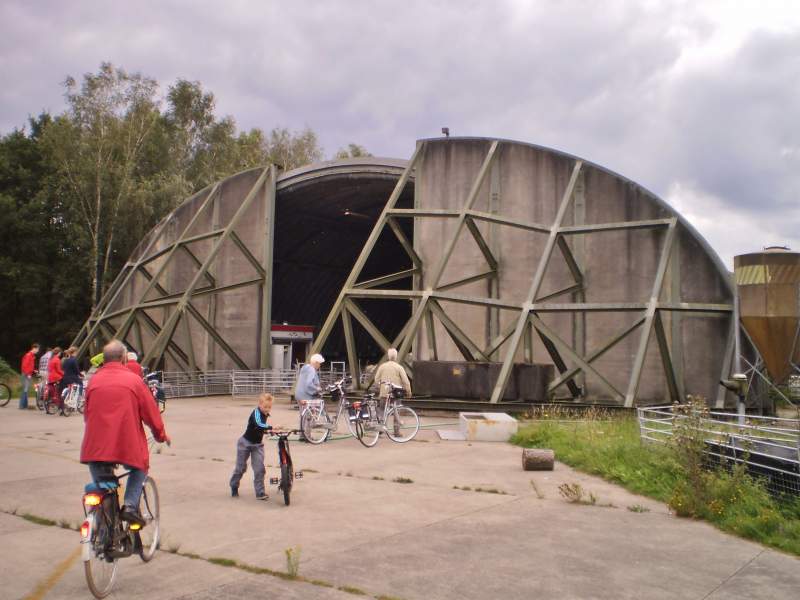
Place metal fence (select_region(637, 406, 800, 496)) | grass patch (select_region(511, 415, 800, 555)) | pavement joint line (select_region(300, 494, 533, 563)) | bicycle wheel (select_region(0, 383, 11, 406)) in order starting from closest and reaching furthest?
pavement joint line (select_region(300, 494, 533, 563)), grass patch (select_region(511, 415, 800, 555)), metal fence (select_region(637, 406, 800, 496)), bicycle wheel (select_region(0, 383, 11, 406))

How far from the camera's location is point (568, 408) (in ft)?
57.4

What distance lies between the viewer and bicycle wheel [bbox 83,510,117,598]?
4820 millimetres

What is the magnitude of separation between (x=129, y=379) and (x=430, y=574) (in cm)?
281

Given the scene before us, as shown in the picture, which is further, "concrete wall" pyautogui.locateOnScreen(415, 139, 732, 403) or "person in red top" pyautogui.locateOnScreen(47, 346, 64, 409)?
"concrete wall" pyautogui.locateOnScreen(415, 139, 732, 403)

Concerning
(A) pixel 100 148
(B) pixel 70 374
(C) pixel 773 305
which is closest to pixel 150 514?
(B) pixel 70 374

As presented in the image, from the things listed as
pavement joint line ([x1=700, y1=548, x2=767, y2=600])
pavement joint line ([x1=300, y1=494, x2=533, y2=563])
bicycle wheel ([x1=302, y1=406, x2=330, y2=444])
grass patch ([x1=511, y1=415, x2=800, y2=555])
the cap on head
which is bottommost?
pavement joint line ([x1=700, y1=548, x2=767, y2=600])

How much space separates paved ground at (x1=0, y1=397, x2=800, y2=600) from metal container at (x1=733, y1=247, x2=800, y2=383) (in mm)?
9475

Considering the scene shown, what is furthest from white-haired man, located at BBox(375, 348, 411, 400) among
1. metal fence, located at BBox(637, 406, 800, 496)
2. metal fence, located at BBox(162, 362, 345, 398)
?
metal fence, located at BBox(162, 362, 345, 398)

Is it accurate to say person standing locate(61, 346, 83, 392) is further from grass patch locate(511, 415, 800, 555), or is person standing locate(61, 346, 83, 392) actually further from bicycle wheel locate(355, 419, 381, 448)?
grass patch locate(511, 415, 800, 555)

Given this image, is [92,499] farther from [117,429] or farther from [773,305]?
[773,305]

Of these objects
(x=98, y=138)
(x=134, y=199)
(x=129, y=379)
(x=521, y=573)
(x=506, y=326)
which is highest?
(x=98, y=138)

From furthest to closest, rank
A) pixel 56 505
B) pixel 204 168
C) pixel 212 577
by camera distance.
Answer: pixel 204 168 → pixel 56 505 → pixel 212 577

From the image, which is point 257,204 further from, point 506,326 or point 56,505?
point 56,505

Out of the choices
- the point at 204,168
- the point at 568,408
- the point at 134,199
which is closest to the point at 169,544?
the point at 568,408
